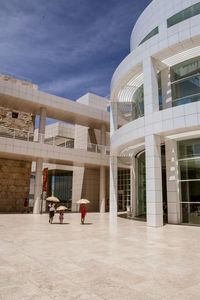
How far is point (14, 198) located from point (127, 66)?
21673 mm

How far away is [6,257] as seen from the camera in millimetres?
7312

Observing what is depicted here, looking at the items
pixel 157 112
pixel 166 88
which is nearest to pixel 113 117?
pixel 166 88

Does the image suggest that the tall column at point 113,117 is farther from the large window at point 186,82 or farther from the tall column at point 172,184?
the large window at point 186,82

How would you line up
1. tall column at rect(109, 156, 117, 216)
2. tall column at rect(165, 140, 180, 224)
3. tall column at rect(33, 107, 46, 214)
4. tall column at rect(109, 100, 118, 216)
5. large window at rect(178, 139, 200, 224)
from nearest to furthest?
large window at rect(178, 139, 200, 224) < tall column at rect(165, 140, 180, 224) < tall column at rect(109, 156, 117, 216) < tall column at rect(109, 100, 118, 216) < tall column at rect(33, 107, 46, 214)

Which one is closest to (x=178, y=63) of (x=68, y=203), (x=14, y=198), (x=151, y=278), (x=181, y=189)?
(x=181, y=189)

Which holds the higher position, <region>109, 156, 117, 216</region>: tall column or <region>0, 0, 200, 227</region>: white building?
<region>0, 0, 200, 227</region>: white building

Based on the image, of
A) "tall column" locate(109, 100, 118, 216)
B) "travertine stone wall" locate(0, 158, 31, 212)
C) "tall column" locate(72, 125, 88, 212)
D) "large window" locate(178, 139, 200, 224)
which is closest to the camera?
"large window" locate(178, 139, 200, 224)

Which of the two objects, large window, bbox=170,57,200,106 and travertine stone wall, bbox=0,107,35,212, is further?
travertine stone wall, bbox=0,107,35,212

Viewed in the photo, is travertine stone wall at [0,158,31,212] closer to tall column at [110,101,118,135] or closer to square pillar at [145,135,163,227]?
tall column at [110,101,118,135]

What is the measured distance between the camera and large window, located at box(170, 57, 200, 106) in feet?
56.6

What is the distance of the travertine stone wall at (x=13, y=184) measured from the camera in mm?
29328

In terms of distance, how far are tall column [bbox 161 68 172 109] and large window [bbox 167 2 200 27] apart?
12.3ft

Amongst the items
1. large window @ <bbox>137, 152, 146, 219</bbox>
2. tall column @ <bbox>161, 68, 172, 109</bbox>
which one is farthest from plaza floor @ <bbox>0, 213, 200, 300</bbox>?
large window @ <bbox>137, 152, 146, 219</bbox>

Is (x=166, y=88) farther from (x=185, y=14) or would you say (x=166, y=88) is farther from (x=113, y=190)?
(x=113, y=190)
